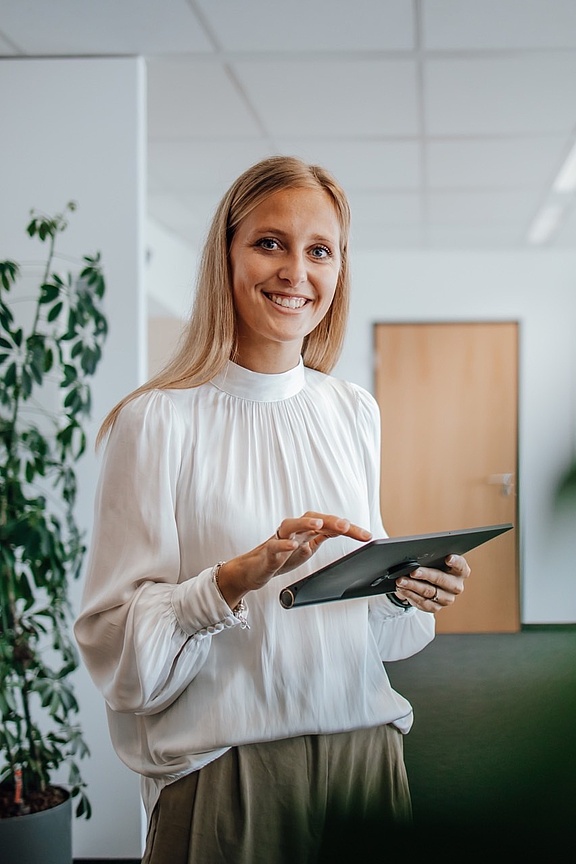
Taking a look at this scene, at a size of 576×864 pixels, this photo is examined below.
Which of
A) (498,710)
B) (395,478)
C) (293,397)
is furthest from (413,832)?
(395,478)

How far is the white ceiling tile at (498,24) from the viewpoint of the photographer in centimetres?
231

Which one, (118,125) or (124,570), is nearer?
(124,570)

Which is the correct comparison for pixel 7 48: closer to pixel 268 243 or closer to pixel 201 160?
pixel 201 160

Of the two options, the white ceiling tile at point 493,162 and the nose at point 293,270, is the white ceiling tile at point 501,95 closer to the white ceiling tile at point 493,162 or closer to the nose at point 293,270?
the white ceiling tile at point 493,162

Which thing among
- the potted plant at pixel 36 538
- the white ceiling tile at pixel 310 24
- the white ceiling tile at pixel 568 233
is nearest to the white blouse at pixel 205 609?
the potted plant at pixel 36 538

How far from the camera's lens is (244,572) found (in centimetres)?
95

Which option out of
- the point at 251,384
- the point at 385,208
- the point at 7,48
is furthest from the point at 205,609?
the point at 385,208

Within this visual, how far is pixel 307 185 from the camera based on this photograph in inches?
45.0

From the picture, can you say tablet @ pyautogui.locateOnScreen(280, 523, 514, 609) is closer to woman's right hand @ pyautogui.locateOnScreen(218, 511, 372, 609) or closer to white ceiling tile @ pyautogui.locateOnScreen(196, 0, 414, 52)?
woman's right hand @ pyautogui.locateOnScreen(218, 511, 372, 609)

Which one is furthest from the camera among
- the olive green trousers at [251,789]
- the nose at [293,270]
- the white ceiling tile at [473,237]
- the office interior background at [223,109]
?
the white ceiling tile at [473,237]

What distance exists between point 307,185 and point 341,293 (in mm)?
178

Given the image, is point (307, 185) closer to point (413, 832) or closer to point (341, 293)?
point (341, 293)

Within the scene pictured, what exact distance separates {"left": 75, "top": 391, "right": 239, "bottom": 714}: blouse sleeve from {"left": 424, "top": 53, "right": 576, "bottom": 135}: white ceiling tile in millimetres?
2056

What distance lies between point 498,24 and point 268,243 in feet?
5.40
